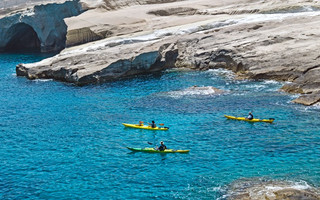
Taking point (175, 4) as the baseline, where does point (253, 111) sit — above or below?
below

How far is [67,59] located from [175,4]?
3622 centimetres

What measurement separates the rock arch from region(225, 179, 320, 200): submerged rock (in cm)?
8861

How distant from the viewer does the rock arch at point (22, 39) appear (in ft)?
378

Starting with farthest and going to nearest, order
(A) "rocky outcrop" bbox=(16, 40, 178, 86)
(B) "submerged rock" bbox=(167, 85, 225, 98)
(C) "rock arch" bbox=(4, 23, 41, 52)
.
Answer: (C) "rock arch" bbox=(4, 23, 41, 52) → (A) "rocky outcrop" bbox=(16, 40, 178, 86) → (B) "submerged rock" bbox=(167, 85, 225, 98)

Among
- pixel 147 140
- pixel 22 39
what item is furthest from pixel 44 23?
pixel 147 140

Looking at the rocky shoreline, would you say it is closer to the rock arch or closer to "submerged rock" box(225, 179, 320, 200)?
"submerged rock" box(225, 179, 320, 200)

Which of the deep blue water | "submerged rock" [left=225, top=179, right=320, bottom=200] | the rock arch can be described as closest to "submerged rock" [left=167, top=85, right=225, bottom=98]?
the deep blue water

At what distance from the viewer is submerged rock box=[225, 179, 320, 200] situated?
34.1 metres

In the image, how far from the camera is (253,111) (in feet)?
185

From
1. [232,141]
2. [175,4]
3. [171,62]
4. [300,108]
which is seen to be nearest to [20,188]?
[232,141]

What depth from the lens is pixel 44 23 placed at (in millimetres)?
109750

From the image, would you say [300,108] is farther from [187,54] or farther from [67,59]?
[67,59]

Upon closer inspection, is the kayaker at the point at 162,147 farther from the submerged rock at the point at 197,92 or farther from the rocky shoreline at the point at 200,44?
the rocky shoreline at the point at 200,44

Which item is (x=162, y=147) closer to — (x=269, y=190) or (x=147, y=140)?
(x=147, y=140)
